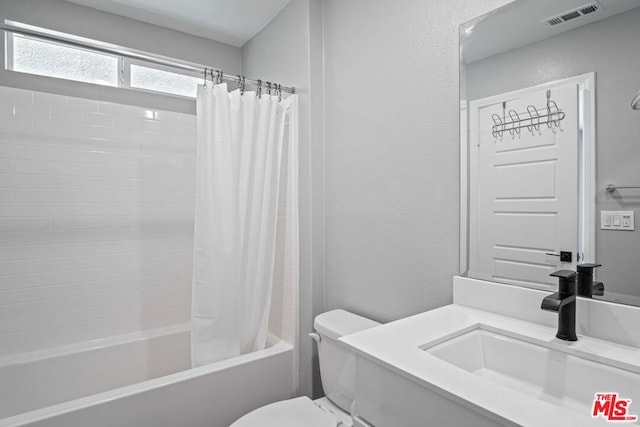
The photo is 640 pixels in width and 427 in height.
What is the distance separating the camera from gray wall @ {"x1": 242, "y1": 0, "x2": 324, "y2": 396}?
2.00m

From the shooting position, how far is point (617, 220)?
0.96m

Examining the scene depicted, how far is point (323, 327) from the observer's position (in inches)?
65.2

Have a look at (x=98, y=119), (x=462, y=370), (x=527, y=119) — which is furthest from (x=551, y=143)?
(x=98, y=119)

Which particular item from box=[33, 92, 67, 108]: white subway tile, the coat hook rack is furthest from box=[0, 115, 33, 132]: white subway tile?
the coat hook rack

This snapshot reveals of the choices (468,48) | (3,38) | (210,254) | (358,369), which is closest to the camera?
(358,369)

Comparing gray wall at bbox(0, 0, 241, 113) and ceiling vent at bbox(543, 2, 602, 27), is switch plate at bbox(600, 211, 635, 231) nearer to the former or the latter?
ceiling vent at bbox(543, 2, 602, 27)

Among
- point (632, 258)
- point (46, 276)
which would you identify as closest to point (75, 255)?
point (46, 276)

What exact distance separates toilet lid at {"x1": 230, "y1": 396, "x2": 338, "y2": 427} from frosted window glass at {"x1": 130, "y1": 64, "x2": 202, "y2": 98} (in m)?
2.15

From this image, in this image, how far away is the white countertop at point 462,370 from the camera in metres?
0.62

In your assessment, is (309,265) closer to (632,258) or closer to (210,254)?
(210,254)

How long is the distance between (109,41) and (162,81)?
389 mm

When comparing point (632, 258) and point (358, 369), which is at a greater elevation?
point (632, 258)

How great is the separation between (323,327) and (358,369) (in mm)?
752

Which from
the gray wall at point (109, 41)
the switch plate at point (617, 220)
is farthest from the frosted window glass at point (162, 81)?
the switch plate at point (617, 220)
